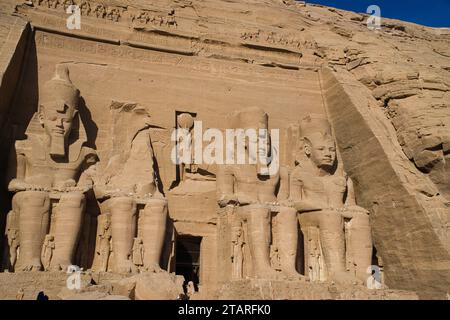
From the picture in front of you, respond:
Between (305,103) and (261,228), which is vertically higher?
(305,103)

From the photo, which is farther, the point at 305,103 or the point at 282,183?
the point at 305,103

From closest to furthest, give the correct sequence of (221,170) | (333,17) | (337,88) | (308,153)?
1. (221,170)
2. (308,153)
3. (337,88)
4. (333,17)

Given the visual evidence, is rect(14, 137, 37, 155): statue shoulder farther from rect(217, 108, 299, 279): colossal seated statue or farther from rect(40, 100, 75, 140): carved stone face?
rect(217, 108, 299, 279): colossal seated statue

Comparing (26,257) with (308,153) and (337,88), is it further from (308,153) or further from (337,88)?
(337,88)

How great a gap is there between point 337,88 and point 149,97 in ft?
11.4

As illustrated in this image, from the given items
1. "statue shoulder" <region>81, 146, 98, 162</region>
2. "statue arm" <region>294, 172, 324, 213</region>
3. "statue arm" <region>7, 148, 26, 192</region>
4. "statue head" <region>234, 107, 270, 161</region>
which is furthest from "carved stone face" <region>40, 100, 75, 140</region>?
"statue arm" <region>294, 172, 324, 213</region>

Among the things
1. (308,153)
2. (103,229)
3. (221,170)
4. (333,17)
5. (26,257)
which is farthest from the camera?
(333,17)

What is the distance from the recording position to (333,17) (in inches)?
508

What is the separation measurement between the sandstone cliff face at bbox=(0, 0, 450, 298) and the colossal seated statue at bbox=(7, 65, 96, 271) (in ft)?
1.67

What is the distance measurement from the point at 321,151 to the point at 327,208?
3.22 ft

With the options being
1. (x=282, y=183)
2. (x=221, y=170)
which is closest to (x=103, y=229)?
(x=221, y=170)

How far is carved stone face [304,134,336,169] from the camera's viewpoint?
8.75m

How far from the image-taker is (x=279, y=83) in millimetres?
10281

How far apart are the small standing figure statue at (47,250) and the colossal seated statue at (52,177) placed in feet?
0.12
